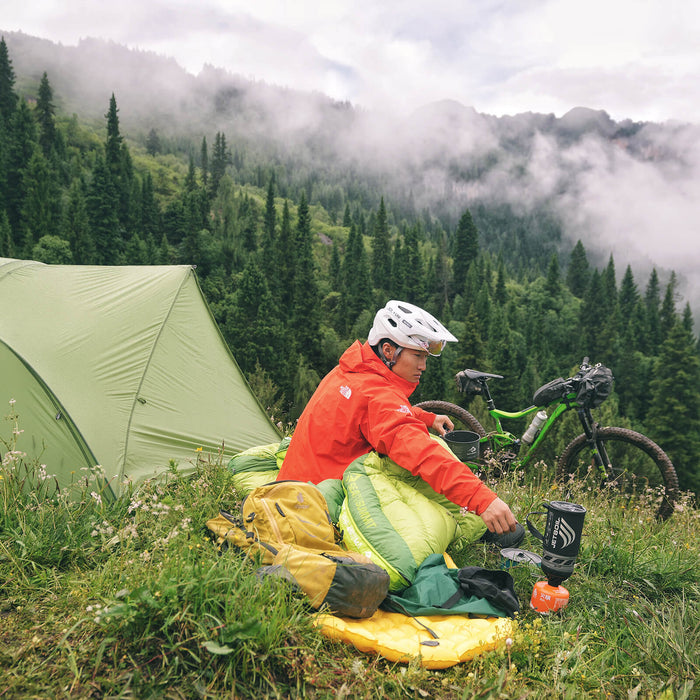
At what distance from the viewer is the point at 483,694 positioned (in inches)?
100

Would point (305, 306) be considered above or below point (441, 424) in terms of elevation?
below

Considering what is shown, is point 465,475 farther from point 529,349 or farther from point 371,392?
point 529,349

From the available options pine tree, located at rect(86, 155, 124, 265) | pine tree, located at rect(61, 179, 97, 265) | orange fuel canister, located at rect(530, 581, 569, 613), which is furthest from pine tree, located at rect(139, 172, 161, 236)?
orange fuel canister, located at rect(530, 581, 569, 613)

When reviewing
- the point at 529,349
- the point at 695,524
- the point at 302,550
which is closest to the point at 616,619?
the point at 302,550

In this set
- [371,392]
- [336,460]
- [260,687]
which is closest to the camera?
[260,687]

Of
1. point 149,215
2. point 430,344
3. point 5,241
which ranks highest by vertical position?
point 430,344

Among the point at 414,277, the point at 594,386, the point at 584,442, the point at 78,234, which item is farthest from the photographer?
the point at 414,277

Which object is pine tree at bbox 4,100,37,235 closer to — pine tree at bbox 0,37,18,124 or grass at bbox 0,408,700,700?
pine tree at bbox 0,37,18,124

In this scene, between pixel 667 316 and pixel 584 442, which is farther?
pixel 667 316

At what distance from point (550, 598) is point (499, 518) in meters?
0.59

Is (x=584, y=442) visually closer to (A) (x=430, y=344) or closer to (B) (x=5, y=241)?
(A) (x=430, y=344)

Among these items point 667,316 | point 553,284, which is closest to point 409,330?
point 667,316

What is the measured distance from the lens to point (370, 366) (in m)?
4.15

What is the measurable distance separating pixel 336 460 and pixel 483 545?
1393mm
